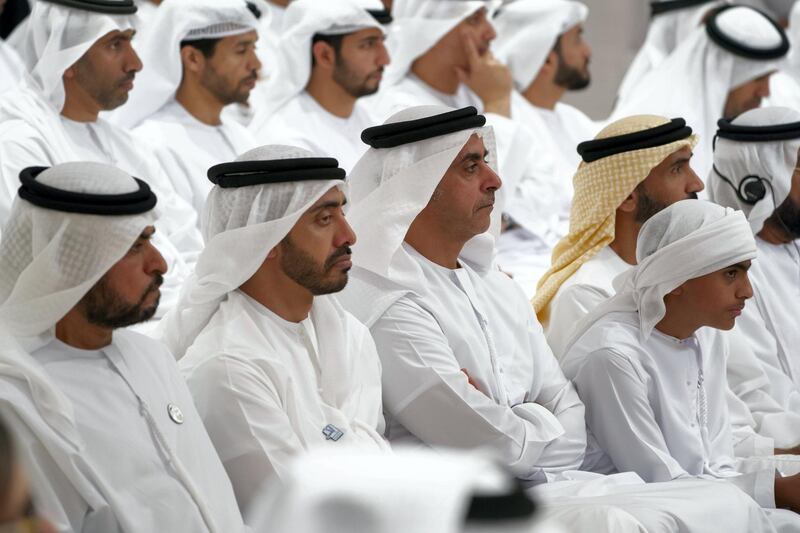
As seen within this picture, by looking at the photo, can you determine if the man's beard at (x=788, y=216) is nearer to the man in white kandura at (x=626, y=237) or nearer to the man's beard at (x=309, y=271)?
the man in white kandura at (x=626, y=237)

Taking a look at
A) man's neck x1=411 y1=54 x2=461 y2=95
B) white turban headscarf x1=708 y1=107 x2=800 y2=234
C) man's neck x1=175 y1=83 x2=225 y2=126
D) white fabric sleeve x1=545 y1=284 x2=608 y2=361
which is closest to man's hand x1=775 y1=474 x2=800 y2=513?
white fabric sleeve x1=545 y1=284 x2=608 y2=361

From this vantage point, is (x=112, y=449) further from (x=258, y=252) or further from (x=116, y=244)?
(x=258, y=252)

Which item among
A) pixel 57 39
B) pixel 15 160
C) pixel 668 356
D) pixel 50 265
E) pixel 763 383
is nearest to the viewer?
pixel 50 265

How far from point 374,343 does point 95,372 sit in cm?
→ 95

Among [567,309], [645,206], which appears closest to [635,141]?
[645,206]

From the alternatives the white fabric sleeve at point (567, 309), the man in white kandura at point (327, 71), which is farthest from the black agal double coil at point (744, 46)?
the white fabric sleeve at point (567, 309)

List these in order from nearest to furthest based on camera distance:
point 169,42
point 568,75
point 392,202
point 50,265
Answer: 1. point 50,265
2. point 392,202
3. point 169,42
4. point 568,75

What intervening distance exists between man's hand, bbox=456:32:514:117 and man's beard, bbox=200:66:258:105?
5.53 feet

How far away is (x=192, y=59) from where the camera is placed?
662cm

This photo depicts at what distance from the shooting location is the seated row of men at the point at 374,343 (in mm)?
3189

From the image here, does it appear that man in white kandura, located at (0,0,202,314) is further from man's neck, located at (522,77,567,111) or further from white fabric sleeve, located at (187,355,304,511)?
man's neck, located at (522,77,567,111)

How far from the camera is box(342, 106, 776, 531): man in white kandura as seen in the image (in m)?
3.93

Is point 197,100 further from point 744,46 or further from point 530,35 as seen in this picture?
point 744,46

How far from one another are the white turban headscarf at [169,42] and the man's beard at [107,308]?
11.4 ft
